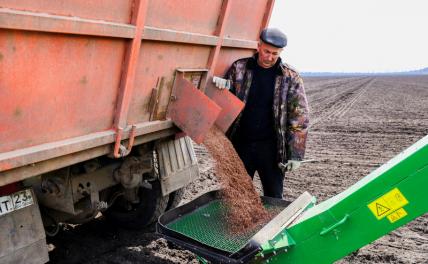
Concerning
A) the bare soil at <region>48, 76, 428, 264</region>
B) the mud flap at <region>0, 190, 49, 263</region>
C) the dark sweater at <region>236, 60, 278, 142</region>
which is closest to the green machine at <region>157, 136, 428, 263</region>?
the mud flap at <region>0, 190, 49, 263</region>

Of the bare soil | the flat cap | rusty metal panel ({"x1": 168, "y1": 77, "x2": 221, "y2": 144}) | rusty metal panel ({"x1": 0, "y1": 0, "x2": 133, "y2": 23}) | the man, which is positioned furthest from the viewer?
the bare soil

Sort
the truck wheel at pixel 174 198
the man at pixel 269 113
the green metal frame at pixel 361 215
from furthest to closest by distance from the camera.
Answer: the truck wheel at pixel 174 198 < the man at pixel 269 113 < the green metal frame at pixel 361 215

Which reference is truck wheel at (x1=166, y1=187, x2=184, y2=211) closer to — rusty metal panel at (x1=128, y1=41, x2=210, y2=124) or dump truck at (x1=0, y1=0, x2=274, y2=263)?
dump truck at (x1=0, y1=0, x2=274, y2=263)

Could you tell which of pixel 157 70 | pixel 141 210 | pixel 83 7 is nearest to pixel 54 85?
pixel 83 7

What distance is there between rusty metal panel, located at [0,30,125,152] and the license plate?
1.56ft

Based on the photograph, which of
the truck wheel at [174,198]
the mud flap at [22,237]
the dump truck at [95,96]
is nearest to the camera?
the dump truck at [95,96]

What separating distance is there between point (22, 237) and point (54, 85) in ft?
3.00

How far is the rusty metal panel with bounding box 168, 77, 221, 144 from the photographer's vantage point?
341 centimetres

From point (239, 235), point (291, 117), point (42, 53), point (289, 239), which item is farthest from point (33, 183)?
point (291, 117)

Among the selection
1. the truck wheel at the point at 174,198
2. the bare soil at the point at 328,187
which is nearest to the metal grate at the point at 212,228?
the bare soil at the point at 328,187

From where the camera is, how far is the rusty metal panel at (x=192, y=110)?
341cm

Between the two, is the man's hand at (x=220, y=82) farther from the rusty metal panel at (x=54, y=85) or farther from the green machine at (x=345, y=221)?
the green machine at (x=345, y=221)

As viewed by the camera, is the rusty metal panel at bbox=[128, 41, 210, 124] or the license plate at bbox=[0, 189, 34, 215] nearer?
the license plate at bbox=[0, 189, 34, 215]

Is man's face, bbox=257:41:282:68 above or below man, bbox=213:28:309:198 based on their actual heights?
above
